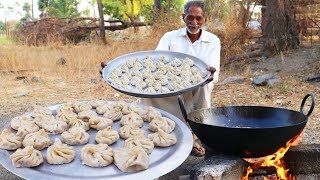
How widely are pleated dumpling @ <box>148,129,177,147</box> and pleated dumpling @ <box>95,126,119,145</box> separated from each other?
0.25 m

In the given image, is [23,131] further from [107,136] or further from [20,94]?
[20,94]

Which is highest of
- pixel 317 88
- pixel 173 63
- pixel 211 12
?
pixel 211 12

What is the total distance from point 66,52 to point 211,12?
498 cm

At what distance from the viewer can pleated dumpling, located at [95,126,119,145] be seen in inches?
101

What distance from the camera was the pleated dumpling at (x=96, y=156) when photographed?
7.34 feet

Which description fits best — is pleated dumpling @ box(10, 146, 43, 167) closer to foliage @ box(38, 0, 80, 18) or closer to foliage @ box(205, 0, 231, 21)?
foliage @ box(205, 0, 231, 21)

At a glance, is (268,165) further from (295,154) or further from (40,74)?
(40,74)

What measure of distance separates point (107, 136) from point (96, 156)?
0.36 meters

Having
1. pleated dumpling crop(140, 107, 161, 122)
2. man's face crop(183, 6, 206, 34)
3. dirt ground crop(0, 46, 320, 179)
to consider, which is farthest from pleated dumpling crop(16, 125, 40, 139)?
dirt ground crop(0, 46, 320, 179)

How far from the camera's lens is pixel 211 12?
10469 mm

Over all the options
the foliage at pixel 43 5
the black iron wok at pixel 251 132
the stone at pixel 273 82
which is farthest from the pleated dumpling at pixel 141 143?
the foliage at pixel 43 5

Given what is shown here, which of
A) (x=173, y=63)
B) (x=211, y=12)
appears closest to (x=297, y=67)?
(x=211, y=12)

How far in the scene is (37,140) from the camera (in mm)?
2443

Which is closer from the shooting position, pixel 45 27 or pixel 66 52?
pixel 66 52
